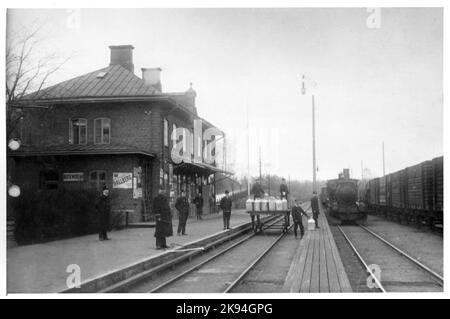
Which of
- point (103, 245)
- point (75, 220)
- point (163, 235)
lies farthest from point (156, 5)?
point (75, 220)

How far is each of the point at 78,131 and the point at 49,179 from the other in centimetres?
277

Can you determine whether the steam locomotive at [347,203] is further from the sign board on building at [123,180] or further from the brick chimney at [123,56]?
the brick chimney at [123,56]

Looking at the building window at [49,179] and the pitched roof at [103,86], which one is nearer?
the building window at [49,179]

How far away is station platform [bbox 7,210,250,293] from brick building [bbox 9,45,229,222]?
760 cm

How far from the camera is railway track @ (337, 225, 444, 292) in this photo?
10414mm

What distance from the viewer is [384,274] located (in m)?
12.1

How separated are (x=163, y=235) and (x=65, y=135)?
14.2 meters

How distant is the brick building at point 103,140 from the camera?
25.0 meters

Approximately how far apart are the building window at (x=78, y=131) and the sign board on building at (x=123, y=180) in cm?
302

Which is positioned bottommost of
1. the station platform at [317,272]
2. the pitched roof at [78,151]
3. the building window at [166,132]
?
the station platform at [317,272]

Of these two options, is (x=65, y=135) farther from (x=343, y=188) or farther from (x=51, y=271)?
(x=51, y=271)

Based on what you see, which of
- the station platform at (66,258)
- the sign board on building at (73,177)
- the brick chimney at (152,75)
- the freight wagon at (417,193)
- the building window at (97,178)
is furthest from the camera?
the brick chimney at (152,75)

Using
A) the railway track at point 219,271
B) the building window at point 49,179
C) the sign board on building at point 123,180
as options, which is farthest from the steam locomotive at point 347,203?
the building window at point 49,179

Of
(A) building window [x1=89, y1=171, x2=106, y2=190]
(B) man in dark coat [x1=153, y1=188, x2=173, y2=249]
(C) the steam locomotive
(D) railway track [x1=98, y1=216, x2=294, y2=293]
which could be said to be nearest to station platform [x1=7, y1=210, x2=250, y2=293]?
(B) man in dark coat [x1=153, y1=188, x2=173, y2=249]
